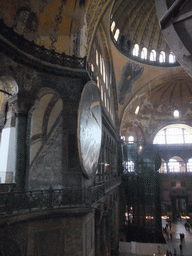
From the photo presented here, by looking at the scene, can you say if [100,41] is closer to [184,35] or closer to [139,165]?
[184,35]

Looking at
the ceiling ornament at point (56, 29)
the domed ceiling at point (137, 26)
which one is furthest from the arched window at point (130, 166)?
the ceiling ornament at point (56, 29)

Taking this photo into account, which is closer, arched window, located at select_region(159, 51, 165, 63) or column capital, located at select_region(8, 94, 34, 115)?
column capital, located at select_region(8, 94, 34, 115)

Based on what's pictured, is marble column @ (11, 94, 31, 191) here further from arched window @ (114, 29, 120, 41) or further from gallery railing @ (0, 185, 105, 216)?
arched window @ (114, 29, 120, 41)

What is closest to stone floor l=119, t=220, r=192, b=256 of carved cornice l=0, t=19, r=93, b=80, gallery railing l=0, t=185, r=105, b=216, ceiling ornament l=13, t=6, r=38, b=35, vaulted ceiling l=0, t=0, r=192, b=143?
vaulted ceiling l=0, t=0, r=192, b=143

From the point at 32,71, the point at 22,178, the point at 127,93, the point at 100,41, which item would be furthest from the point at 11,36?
the point at 127,93

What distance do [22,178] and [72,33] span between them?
5.63m

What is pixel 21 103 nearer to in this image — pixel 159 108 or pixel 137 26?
pixel 137 26

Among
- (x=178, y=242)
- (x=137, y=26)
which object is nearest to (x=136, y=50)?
(x=137, y=26)

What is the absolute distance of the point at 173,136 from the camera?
100 ft

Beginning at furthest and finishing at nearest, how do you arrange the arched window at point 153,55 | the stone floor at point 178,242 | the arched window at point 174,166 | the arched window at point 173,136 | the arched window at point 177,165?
the arched window at point 174,166 < the arched window at point 177,165 < the arched window at point 173,136 < the arched window at point 153,55 < the stone floor at point 178,242

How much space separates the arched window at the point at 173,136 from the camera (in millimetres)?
30375

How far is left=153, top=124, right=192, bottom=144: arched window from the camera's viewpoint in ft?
99.7

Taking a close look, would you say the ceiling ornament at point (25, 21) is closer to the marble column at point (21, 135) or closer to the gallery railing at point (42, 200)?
the marble column at point (21, 135)

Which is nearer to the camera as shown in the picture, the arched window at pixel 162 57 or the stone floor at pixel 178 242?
the stone floor at pixel 178 242
